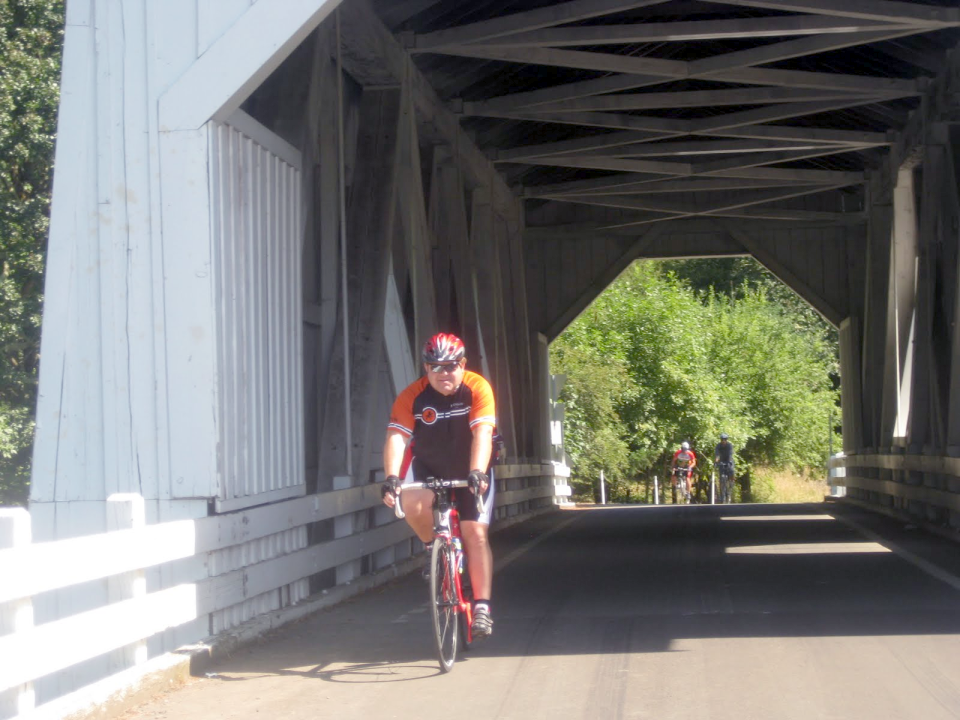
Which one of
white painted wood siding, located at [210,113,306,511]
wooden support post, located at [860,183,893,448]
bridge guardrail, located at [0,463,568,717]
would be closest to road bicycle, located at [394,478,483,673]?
bridge guardrail, located at [0,463,568,717]

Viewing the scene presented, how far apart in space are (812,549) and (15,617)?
30.0 feet

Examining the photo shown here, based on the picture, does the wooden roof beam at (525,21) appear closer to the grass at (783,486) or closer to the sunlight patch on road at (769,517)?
the sunlight patch on road at (769,517)

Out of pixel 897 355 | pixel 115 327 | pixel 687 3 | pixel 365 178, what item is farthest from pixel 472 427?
pixel 897 355

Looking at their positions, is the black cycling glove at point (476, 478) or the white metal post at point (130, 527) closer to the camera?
the white metal post at point (130, 527)

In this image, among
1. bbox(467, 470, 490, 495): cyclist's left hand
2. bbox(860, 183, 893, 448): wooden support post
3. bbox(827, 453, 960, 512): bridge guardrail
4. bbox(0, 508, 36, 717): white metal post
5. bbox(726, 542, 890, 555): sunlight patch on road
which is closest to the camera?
bbox(0, 508, 36, 717): white metal post

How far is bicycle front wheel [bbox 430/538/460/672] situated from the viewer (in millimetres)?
6293

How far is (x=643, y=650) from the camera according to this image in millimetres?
6809

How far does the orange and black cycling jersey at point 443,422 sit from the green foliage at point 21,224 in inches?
840

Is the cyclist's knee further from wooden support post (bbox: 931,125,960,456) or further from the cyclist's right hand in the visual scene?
wooden support post (bbox: 931,125,960,456)

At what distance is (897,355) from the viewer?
17656mm

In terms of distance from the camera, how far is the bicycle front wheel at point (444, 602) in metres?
6.29

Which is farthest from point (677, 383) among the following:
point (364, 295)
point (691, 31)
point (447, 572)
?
point (447, 572)

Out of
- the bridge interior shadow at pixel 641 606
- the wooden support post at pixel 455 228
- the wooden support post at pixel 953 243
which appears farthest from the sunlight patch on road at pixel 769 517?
the wooden support post at pixel 455 228

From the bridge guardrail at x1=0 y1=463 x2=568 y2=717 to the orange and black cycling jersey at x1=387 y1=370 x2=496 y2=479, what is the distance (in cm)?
113
